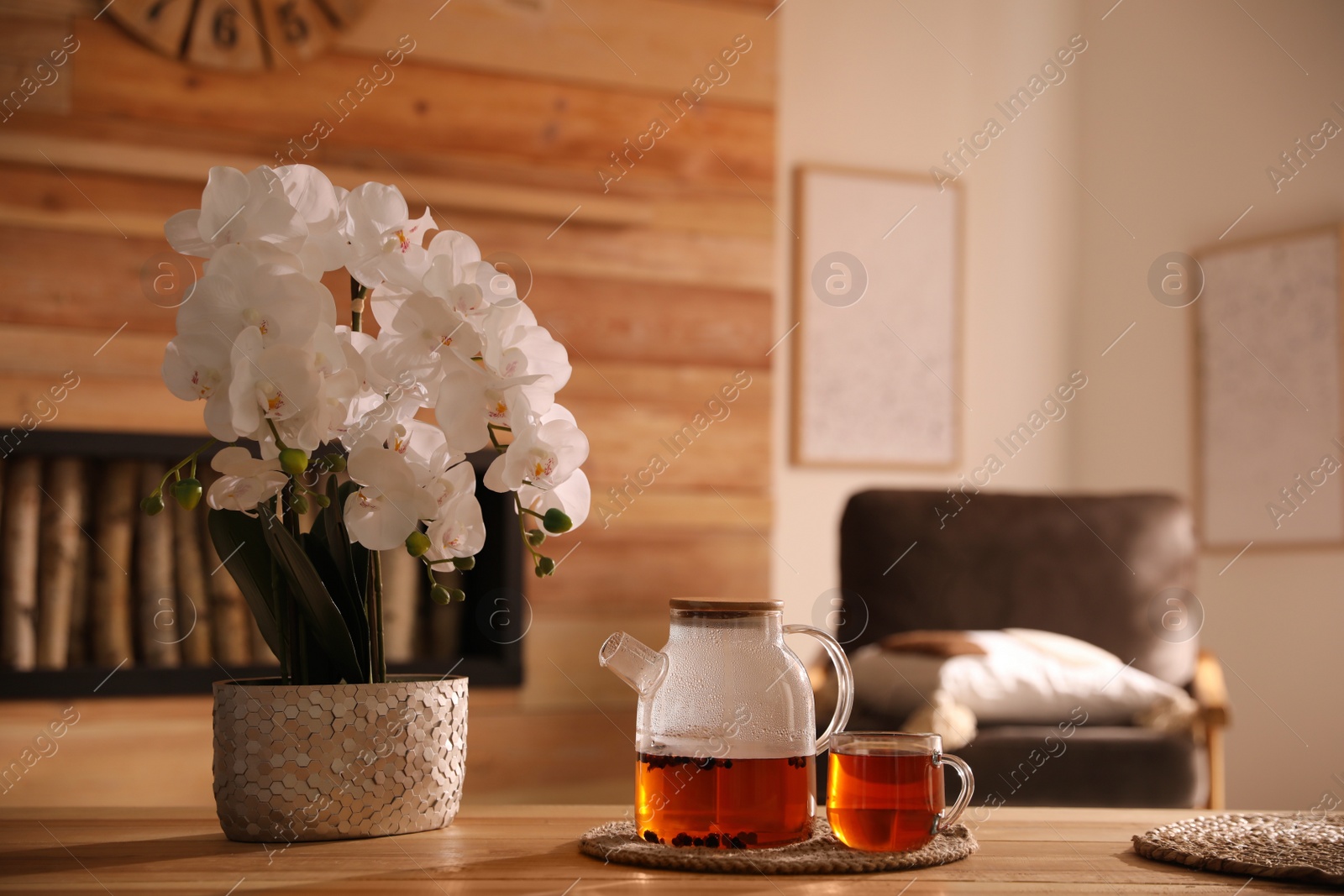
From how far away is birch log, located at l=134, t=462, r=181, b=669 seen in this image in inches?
97.5

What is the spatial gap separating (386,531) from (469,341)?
5.4 inches

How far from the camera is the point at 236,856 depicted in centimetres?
83

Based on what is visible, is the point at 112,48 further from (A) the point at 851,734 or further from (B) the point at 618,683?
(A) the point at 851,734

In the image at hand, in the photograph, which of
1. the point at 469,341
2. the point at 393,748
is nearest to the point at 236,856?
the point at 393,748

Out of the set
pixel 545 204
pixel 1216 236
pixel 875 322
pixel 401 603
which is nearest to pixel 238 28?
pixel 545 204

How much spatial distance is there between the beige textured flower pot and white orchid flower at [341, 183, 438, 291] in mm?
287

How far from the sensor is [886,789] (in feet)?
2.75

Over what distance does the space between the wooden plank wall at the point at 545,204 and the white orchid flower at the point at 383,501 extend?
1769 millimetres

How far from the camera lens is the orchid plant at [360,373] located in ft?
2.60

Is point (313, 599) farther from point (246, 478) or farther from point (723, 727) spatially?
point (723, 727)

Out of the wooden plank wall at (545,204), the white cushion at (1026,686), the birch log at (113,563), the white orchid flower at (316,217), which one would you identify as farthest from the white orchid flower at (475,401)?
the birch log at (113,563)

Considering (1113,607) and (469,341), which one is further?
(1113,607)

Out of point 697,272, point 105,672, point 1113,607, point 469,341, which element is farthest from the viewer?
point 697,272

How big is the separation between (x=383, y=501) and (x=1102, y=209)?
12.2 ft
